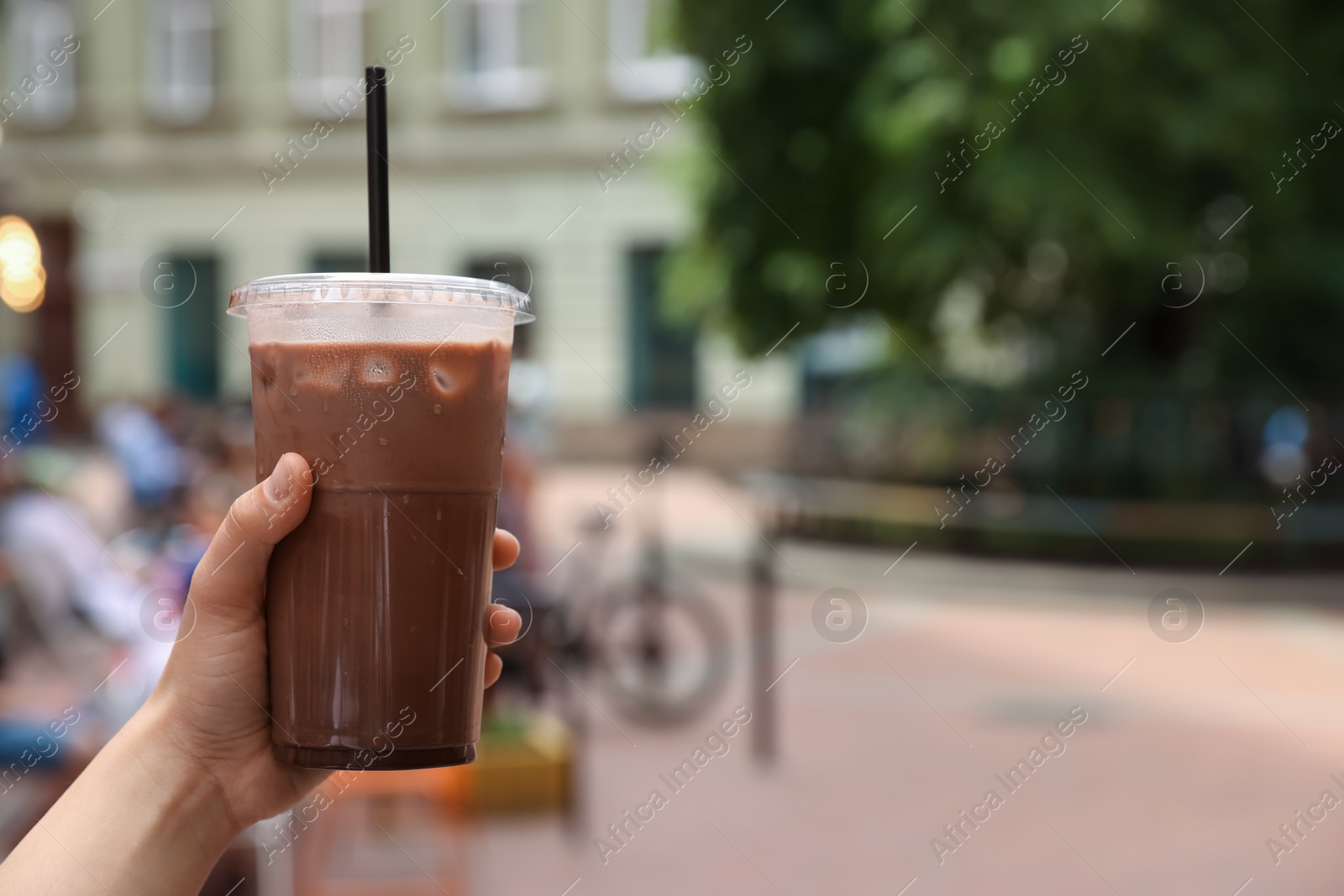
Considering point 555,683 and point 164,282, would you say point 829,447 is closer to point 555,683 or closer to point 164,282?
point 555,683

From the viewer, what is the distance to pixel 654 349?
2341cm

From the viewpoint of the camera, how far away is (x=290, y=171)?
77.7 ft

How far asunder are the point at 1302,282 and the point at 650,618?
864 centimetres

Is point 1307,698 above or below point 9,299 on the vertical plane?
below

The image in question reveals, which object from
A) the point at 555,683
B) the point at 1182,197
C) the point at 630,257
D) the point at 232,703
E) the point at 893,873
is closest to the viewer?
the point at 232,703

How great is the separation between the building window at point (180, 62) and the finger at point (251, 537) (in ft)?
83.9

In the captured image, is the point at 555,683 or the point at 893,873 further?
the point at 555,683

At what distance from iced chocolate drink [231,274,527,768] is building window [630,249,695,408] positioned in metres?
21.6

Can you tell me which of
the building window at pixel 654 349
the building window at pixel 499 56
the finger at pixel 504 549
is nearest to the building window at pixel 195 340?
the building window at pixel 499 56

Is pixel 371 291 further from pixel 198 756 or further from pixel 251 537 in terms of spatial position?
pixel 198 756

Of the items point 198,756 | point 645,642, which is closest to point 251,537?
point 198,756

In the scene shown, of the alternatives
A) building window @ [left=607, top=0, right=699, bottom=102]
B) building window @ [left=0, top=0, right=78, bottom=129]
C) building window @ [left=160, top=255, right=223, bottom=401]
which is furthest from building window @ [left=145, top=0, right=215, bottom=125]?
building window @ [left=607, top=0, right=699, bottom=102]

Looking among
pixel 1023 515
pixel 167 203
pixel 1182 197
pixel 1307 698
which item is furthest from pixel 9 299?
pixel 167 203

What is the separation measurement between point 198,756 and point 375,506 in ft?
1.20
